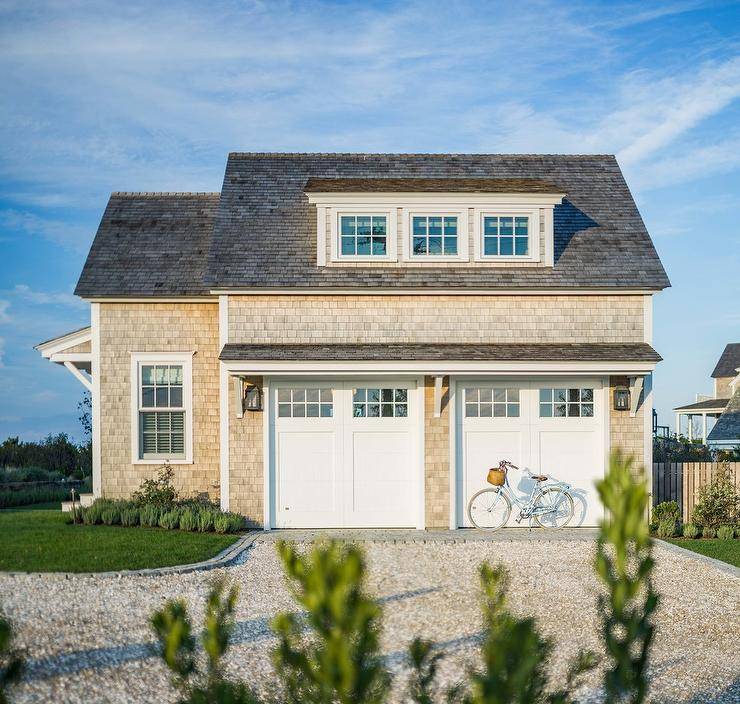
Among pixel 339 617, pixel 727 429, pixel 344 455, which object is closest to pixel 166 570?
pixel 344 455

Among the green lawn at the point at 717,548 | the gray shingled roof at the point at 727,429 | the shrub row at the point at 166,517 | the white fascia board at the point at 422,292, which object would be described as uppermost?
the white fascia board at the point at 422,292

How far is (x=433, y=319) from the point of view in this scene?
47.0 ft

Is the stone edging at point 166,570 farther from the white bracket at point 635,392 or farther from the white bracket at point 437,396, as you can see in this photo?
the white bracket at point 635,392

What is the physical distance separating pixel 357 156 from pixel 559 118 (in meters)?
4.03

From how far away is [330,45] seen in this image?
1647 cm

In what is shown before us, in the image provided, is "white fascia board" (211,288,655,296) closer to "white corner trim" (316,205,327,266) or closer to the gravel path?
"white corner trim" (316,205,327,266)

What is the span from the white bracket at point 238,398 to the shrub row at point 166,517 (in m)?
1.58

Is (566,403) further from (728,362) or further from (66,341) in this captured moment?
(728,362)

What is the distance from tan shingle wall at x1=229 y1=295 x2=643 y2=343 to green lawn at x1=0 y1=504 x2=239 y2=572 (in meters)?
3.33

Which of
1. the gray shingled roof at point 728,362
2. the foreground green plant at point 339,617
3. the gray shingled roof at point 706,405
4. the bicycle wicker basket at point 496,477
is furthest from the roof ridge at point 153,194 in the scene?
the gray shingled roof at point 728,362

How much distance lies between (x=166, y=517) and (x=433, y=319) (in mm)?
5200

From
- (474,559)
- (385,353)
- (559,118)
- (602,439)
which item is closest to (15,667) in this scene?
(474,559)

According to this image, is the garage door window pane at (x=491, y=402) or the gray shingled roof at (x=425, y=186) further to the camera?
the gray shingled roof at (x=425, y=186)

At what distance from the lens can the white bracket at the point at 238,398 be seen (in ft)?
45.9
